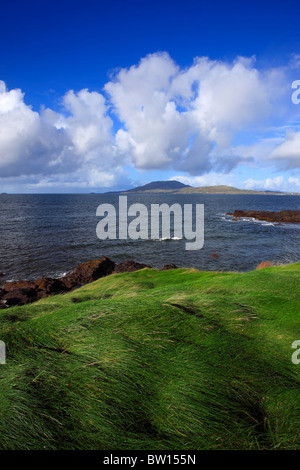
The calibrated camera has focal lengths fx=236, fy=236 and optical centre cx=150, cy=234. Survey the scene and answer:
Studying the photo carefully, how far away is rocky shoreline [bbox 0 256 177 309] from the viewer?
671 inches

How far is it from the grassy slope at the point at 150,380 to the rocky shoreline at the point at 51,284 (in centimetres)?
1354

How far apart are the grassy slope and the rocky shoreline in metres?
13.5

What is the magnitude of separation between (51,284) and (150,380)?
1801 cm

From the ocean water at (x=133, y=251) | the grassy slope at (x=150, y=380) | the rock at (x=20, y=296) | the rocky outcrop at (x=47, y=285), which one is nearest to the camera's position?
the grassy slope at (x=150, y=380)

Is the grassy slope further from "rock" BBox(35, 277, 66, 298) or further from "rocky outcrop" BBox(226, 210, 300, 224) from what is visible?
"rocky outcrop" BBox(226, 210, 300, 224)

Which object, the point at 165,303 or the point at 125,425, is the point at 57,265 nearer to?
the point at 165,303

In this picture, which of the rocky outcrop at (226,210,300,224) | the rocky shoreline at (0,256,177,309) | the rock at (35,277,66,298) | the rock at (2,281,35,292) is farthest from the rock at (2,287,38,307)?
the rocky outcrop at (226,210,300,224)

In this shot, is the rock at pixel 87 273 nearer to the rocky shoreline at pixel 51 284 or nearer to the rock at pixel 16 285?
the rocky shoreline at pixel 51 284

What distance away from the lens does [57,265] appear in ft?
89.2

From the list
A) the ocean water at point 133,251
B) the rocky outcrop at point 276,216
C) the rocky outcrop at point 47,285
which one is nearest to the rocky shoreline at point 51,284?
the rocky outcrop at point 47,285

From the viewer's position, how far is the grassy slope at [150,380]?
8.50 feet

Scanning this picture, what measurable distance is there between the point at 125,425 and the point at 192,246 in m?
33.6
